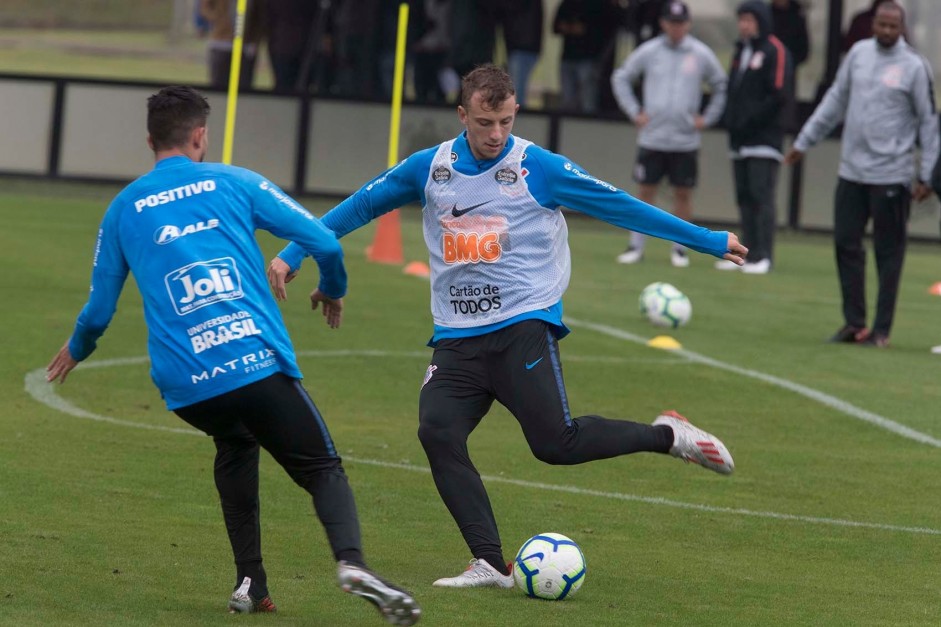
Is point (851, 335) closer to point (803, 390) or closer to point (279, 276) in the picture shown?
point (803, 390)

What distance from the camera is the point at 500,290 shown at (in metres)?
6.60

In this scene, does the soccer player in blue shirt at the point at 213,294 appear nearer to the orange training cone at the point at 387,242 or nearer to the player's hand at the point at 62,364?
the player's hand at the point at 62,364

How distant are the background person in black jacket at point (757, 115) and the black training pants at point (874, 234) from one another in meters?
4.53

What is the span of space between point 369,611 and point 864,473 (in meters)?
3.69

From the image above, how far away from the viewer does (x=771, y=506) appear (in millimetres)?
8023

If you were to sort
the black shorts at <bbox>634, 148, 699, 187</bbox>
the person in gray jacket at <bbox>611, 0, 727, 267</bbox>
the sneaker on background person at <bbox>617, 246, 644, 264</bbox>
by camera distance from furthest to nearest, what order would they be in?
the sneaker on background person at <bbox>617, 246, 644, 264</bbox>, the black shorts at <bbox>634, 148, 699, 187</bbox>, the person in gray jacket at <bbox>611, 0, 727, 267</bbox>

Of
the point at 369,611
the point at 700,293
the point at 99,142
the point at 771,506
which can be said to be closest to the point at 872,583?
the point at 771,506

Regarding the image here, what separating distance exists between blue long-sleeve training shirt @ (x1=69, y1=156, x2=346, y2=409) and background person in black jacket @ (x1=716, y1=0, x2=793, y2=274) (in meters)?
12.3

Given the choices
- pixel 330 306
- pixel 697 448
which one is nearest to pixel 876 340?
pixel 697 448

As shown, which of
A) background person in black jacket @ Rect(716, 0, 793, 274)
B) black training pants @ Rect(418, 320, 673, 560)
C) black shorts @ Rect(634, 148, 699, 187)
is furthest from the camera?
black shorts @ Rect(634, 148, 699, 187)

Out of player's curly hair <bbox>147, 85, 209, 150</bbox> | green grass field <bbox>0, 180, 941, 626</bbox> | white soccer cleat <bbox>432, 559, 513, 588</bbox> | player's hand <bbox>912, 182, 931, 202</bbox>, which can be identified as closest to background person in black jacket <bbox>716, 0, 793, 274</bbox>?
green grass field <bbox>0, 180, 941, 626</bbox>

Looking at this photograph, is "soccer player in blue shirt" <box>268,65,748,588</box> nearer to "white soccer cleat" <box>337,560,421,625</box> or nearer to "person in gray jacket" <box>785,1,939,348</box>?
"white soccer cleat" <box>337,560,421,625</box>

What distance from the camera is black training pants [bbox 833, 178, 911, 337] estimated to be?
12.9 meters

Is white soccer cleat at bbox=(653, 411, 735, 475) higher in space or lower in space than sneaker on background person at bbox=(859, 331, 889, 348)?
higher
